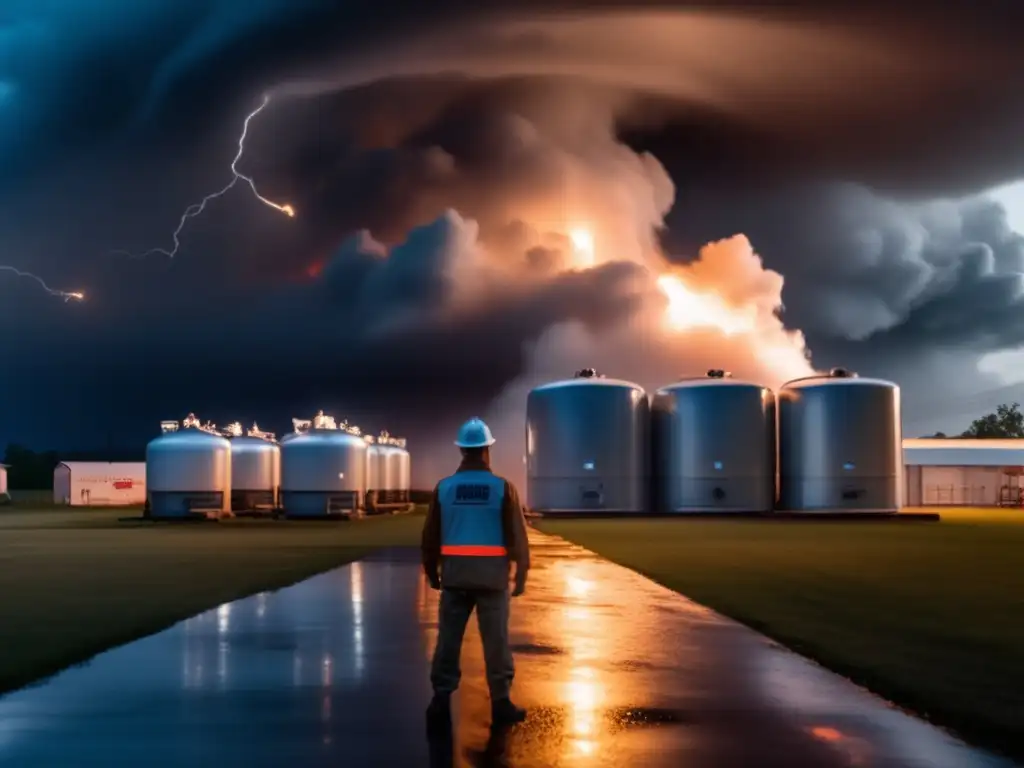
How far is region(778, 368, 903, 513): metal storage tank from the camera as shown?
6812 centimetres

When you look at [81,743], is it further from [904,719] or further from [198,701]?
[904,719]

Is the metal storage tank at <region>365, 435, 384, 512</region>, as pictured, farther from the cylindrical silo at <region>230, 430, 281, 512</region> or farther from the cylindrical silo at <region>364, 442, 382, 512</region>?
the cylindrical silo at <region>230, 430, 281, 512</region>

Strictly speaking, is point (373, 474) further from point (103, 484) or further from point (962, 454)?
point (962, 454)

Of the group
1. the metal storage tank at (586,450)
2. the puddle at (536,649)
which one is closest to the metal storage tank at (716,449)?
the metal storage tank at (586,450)

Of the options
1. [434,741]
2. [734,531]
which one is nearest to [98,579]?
[434,741]

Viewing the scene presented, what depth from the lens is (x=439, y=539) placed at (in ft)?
34.4

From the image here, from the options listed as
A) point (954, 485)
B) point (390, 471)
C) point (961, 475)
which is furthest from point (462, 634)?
point (961, 475)

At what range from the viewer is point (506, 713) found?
385 inches

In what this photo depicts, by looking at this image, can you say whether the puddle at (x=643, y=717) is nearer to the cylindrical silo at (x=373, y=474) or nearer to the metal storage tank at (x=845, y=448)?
the metal storage tank at (x=845, y=448)

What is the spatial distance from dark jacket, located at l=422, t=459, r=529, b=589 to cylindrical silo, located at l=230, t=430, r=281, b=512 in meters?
65.5

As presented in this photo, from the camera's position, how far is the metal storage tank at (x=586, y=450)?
68.6 metres

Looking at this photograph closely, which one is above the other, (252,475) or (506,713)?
(252,475)

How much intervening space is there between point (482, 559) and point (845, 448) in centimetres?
6176

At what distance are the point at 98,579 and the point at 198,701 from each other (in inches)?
622
